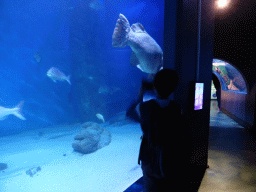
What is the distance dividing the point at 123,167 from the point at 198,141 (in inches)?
83.9

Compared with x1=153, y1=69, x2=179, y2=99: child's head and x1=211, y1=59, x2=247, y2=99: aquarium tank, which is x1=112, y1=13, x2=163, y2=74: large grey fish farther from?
x1=211, y1=59, x2=247, y2=99: aquarium tank

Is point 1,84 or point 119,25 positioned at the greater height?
point 119,25

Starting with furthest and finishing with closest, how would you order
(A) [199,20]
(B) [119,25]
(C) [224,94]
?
(C) [224,94] → (B) [119,25] → (A) [199,20]

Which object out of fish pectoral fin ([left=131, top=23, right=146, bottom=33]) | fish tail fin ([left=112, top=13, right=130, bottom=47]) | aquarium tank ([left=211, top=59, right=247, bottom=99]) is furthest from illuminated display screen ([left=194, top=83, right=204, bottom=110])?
Answer: aquarium tank ([left=211, top=59, right=247, bottom=99])

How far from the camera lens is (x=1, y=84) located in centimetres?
1531

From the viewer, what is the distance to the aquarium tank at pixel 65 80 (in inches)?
295

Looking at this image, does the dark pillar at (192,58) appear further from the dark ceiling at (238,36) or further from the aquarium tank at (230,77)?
the aquarium tank at (230,77)

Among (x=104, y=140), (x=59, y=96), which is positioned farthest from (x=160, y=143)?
(x=59, y=96)

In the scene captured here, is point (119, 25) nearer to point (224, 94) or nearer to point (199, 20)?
point (199, 20)

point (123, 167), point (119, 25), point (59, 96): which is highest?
point (119, 25)

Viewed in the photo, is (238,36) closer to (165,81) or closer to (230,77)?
(230,77)

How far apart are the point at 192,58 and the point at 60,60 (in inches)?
540

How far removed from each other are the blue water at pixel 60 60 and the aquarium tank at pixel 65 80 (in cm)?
7

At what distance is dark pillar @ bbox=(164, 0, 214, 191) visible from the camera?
279 cm
